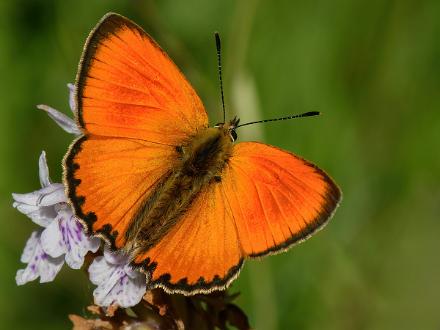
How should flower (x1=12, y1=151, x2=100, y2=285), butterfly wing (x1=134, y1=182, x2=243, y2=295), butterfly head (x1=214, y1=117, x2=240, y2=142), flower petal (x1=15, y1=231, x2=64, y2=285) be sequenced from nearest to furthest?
butterfly wing (x1=134, y1=182, x2=243, y2=295) → flower (x1=12, y1=151, x2=100, y2=285) → flower petal (x1=15, y1=231, x2=64, y2=285) → butterfly head (x1=214, y1=117, x2=240, y2=142)

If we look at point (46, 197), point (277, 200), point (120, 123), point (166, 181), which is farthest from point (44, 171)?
point (277, 200)

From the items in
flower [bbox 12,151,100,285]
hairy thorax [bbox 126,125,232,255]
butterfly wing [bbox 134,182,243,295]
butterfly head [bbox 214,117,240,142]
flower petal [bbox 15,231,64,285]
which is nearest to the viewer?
butterfly wing [bbox 134,182,243,295]

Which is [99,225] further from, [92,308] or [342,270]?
[342,270]

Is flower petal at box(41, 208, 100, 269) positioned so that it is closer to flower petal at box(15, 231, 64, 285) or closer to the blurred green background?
flower petal at box(15, 231, 64, 285)

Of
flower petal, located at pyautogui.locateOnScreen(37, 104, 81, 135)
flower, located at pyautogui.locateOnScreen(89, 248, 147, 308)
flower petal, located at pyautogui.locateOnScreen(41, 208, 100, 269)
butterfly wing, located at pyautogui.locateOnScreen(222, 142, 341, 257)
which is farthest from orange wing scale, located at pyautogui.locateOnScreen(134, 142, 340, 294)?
flower petal, located at pyautogui.locateOnScreen(37, 104, 81, 135)

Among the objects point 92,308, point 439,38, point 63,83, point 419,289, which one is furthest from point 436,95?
point 92,308

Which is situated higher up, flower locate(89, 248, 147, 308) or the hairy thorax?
the hairy thorax

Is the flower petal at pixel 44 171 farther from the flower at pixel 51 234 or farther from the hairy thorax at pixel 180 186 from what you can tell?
the hairy thorax at pixel 180 186

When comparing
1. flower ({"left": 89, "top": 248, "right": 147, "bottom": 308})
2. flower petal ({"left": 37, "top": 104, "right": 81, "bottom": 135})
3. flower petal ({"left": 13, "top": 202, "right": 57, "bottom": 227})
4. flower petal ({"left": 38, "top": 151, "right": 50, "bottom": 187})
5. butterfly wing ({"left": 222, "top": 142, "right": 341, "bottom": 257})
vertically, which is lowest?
flower ({"left": 89, "top": 248, "right": 147, "bottom": 308})

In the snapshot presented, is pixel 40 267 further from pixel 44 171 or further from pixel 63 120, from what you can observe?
pixel 63 120
